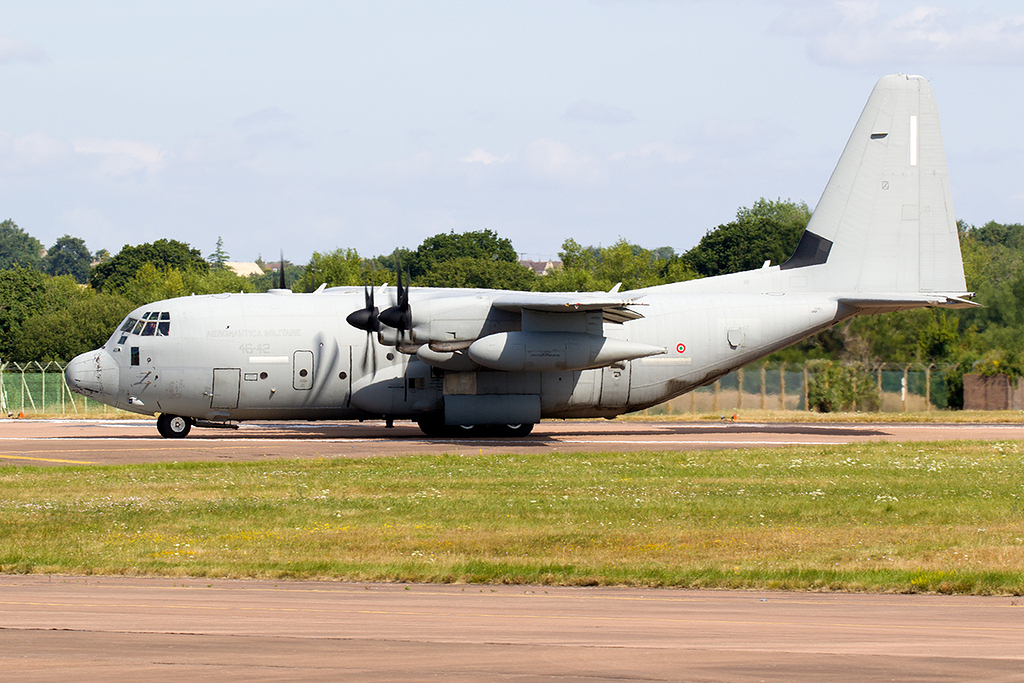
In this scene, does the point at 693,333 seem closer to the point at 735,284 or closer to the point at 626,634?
the point at 735,284

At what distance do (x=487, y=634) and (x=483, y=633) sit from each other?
66 millimetres

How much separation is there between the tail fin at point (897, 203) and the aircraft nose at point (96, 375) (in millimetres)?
22570

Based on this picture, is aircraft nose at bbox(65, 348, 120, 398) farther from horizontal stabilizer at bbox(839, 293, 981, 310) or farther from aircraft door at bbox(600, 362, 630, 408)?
horizontal stabilizer at bbox(839, 293, 981, 310)

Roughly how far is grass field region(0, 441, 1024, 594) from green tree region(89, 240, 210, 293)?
102 m

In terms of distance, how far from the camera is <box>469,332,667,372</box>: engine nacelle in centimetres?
3200

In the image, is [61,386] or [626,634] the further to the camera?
[61,386]

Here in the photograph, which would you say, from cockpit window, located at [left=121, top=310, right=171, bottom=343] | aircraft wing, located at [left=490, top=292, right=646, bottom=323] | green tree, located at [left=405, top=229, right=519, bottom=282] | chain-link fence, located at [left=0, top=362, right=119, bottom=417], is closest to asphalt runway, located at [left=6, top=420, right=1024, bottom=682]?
aircraft wing, located at [left=490, top=292, right=646, bottom=323]

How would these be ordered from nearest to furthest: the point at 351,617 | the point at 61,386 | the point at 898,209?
1. the point at 351,617
2. the point at 898,209
3. the point at 61,386

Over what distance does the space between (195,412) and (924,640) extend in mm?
27305

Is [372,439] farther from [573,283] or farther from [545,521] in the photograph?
[573,283]

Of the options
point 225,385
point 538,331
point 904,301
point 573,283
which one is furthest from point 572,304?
point 573,283

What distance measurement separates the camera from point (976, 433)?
36.5 m

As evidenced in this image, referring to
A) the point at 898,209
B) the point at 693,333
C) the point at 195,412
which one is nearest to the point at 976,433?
the point at 898,209

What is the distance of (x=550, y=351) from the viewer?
3238 centimetres
